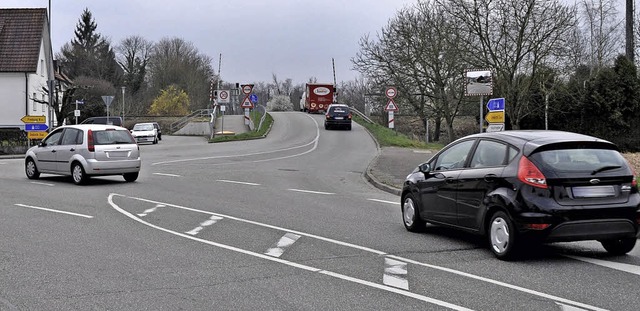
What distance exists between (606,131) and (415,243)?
107 ft

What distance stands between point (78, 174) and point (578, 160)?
546 inches

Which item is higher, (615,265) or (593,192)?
(593,192)

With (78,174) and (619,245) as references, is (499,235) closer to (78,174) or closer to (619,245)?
(619,245)

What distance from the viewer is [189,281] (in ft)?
22.4

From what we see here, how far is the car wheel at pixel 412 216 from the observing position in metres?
10.1

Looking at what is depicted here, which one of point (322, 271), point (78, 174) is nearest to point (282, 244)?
point (322, 271)

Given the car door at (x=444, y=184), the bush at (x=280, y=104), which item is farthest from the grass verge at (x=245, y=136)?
the bush at (x=280, y=104)

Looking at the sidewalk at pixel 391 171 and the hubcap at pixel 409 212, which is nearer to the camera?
the hubcap at pixel 409 212

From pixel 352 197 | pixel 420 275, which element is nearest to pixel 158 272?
pixel 420 275

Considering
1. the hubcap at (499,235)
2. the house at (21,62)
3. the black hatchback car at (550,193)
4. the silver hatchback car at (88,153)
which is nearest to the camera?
the black hatchback car at (550,193)

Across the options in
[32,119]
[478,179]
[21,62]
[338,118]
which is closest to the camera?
[478,179]

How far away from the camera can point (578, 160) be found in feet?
25.5

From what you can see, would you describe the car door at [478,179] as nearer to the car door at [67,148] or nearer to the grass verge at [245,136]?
the car door at [67,148]

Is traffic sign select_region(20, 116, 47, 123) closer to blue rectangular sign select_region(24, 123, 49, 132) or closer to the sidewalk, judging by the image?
blue rectangular sign select_region(24, 123, 49, 132)
